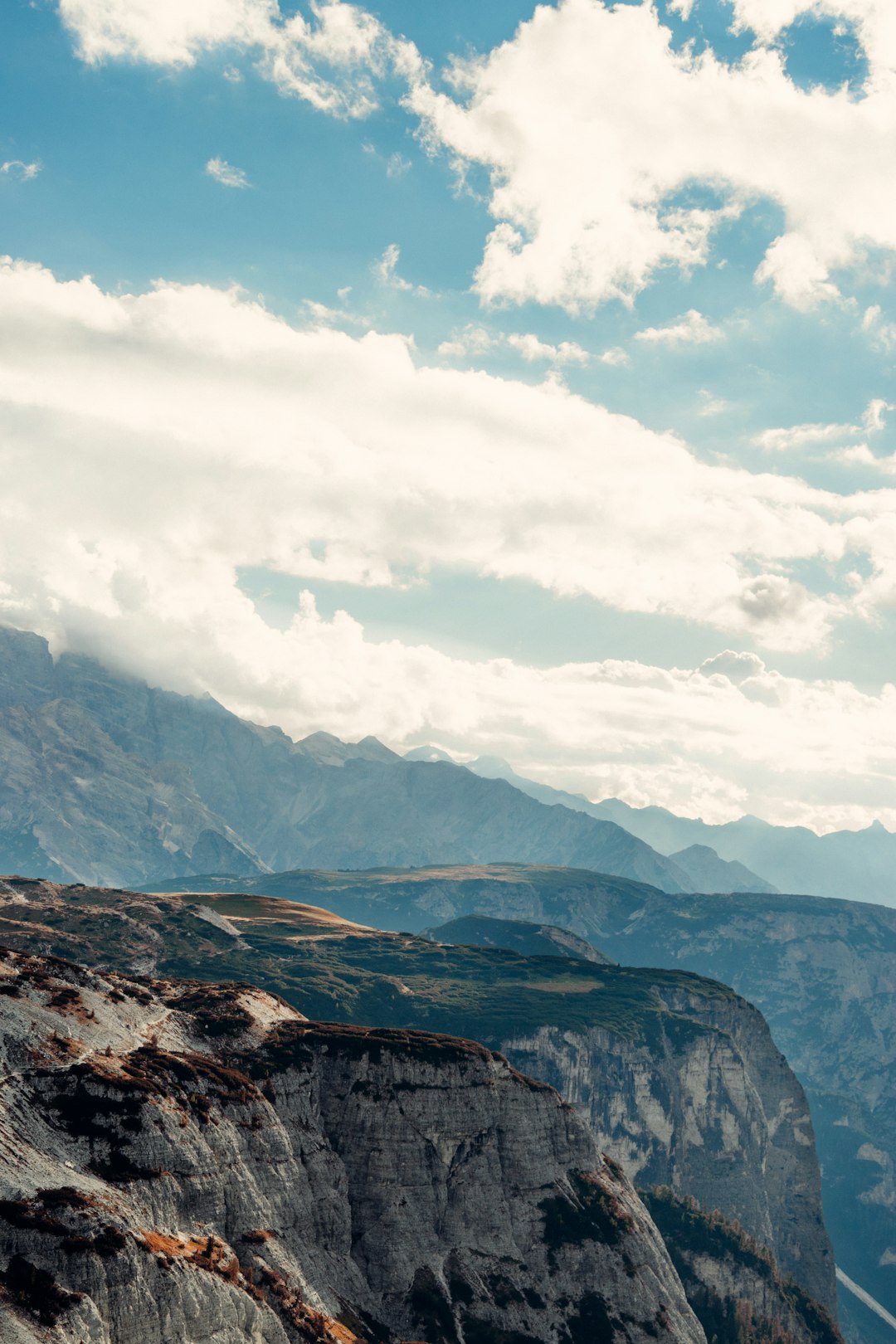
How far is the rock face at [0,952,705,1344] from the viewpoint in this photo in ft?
307

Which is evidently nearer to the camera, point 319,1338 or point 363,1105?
point 319,1338

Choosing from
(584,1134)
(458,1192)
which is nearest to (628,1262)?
(584,1134)

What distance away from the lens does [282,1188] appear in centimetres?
12850

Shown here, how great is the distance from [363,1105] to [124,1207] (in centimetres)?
5943

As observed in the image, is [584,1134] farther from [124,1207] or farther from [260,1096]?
[124,1207]

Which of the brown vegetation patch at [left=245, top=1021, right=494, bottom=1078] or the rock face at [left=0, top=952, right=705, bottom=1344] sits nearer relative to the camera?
the rock face at [left=0, top=952, right=705, bottom=1344]

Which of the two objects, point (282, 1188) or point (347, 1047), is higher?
point (347, 1047)

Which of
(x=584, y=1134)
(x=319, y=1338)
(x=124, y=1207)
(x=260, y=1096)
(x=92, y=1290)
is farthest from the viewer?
(x=584, y=1134)

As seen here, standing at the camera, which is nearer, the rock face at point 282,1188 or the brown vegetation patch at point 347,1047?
the rock face at point 282,1188

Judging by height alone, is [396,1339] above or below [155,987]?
below

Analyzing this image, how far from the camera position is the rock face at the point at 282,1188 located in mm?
93688

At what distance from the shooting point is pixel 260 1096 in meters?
Result: 136

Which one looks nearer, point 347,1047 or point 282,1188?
point 282,1188

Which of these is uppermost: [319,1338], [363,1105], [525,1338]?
[363,1105]
